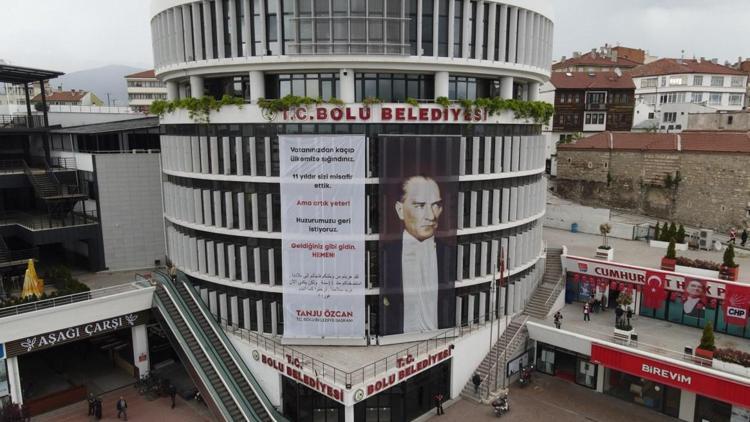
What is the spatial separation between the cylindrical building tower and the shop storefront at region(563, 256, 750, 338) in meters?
9.30

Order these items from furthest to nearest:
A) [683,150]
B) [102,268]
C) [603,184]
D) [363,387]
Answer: [603,184]
[683,150]
[102,268]
[363,387]

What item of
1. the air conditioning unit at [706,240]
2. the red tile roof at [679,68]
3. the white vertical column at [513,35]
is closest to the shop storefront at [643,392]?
the air conditioning unit at [706,240]

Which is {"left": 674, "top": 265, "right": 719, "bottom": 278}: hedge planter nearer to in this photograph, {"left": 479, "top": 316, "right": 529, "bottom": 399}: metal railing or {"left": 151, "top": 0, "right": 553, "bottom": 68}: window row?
{"left": 479, "top": 316, "right": 529, "bottom": 399}: metal railing

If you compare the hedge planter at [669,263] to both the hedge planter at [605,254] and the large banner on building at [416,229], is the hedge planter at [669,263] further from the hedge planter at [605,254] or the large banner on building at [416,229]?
the large banner on building at [416,229]

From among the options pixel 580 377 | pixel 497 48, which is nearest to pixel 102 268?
pixel 497 48

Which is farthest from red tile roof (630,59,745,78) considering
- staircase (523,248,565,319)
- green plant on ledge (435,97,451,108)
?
green plant on ledge (435,97,451,108)

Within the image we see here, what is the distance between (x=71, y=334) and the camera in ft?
105

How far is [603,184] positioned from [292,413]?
47466mm

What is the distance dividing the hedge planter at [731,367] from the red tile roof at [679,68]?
69395 millimetres

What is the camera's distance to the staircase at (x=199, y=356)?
3028 centimetres

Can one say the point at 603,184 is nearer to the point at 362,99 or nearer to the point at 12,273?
the point at 362,99

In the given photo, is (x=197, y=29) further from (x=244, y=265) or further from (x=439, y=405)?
(x=439, y=405)

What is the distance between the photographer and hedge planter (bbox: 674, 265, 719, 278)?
36.1 metres

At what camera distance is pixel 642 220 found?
2221 inches
